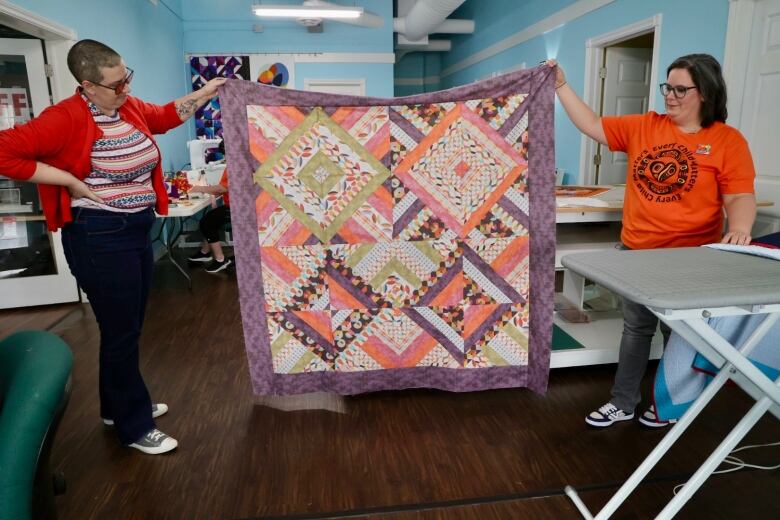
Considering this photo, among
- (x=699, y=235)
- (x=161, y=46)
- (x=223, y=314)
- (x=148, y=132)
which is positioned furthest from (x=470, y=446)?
(x=161, y=46)

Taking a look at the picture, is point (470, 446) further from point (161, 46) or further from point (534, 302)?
point (161, 46)

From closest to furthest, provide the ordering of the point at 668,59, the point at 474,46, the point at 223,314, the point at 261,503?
the point at 261,503, the point at 223,314, the point at 668,59, the point at 474,46

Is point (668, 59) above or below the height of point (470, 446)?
above

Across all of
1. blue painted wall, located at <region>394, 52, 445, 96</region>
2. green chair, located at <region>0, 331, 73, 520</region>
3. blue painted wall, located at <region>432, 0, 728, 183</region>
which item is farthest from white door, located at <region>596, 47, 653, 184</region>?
blue painted wall, located at <region>394, 52, 445, 96</region>

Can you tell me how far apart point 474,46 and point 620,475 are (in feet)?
26.9

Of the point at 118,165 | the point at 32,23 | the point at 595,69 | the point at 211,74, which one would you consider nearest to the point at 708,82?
the point at 118,165

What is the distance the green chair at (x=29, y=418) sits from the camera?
0.83 meters

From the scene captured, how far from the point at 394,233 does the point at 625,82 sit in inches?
168

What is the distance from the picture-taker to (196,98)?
6.36 feet

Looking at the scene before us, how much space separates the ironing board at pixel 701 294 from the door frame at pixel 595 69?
140 inches

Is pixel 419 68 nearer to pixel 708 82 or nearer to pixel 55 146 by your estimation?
pixel 708 82

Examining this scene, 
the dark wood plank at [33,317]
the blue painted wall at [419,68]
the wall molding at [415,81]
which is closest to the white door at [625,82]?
the dark wood plank at [33,317]

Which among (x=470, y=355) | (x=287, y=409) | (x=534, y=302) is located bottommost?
(x=287, y=409)

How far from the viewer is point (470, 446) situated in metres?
1.94
